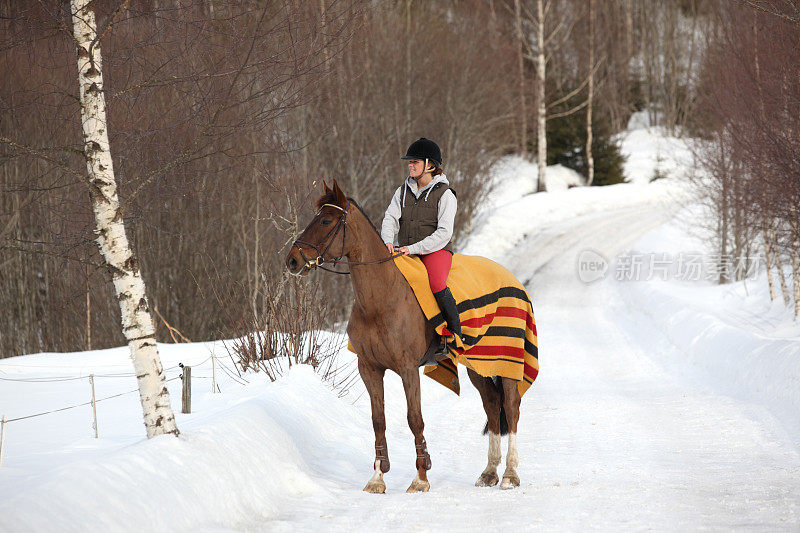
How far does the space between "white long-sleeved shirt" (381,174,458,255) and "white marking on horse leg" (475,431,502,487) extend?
1887 mm

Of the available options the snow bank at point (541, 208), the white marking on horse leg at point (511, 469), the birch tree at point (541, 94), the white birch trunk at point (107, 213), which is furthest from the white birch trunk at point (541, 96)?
the white birch trunk at point (107, 213)

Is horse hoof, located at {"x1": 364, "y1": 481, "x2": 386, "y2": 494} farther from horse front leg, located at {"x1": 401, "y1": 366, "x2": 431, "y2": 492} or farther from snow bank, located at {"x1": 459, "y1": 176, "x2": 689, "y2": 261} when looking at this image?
snow bank, located at {"x1": 459, "y1": 176, "x2": 689, "y2": 261}

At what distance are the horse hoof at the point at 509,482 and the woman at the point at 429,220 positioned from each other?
4.00 feet

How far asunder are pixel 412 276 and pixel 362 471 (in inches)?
76.5

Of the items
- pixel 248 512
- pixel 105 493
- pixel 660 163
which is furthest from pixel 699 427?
pixel 660 163

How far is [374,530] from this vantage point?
5.07 m

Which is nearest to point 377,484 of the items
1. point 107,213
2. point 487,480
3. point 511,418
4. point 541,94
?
point 487,480

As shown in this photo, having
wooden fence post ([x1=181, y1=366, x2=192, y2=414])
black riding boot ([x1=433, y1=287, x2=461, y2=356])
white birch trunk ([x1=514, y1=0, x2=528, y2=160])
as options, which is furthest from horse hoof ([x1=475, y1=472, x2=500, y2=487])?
white birch trunk ([x1=514, y1=0, x2=528, y2=160])

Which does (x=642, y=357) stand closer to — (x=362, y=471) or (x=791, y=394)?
(x=791, y=394)

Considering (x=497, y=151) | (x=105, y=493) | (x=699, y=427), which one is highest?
(x=497, y=151)

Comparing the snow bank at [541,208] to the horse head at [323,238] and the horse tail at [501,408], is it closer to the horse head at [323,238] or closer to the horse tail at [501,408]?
the horse tail at [501,408]

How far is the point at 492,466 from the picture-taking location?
6680 mm

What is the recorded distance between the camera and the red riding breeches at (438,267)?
652 centimetres

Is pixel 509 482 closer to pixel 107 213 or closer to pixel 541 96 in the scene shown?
pixel 107 213
